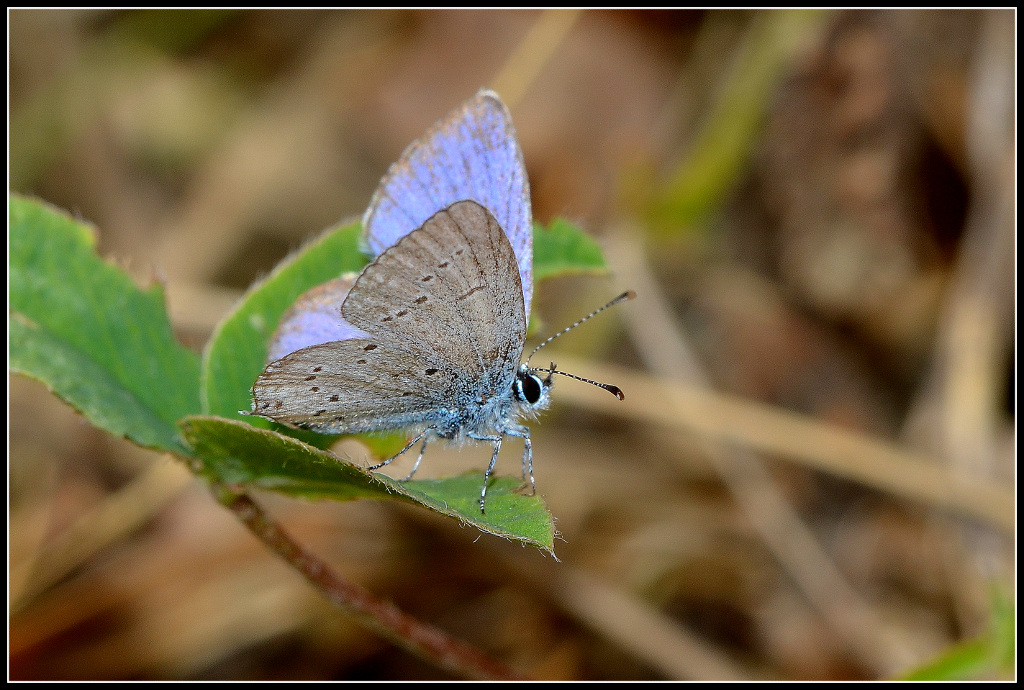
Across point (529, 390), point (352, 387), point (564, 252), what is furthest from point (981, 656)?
point (352, 387)

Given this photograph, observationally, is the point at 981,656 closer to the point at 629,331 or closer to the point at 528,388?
the point at 528,388

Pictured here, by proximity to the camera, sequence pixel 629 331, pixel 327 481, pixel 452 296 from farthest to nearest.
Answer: pixel 629 331, pixel 452 296, pixel 327 481

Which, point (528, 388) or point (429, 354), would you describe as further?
point (528, 388)

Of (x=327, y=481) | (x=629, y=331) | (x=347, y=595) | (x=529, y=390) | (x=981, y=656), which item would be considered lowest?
(x=981, y=656)

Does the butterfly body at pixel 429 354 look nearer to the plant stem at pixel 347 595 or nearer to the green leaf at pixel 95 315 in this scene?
the plant stem at pixel 347 595

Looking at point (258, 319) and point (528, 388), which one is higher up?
point (258, 319)

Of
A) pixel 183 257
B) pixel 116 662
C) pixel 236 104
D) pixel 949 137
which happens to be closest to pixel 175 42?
pixel 236 104

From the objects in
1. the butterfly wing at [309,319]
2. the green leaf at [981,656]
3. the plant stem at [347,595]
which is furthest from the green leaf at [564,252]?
the green leaf at [981,656]
